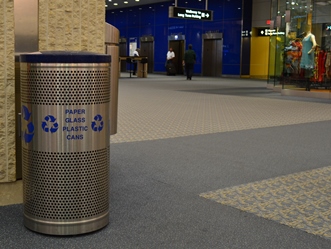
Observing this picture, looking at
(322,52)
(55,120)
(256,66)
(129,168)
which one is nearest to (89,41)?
(55,120)

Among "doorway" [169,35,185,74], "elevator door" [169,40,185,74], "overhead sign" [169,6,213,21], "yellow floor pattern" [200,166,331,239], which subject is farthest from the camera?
"elevator door" [169,40,185,74]

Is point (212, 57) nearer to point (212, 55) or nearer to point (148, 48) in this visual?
point (212, 55)

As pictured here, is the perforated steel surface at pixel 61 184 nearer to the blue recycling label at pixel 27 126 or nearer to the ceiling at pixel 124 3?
the blue recycling label at pixel 27 126

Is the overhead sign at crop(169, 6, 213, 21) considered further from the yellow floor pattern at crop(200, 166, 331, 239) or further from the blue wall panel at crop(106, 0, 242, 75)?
the yellow floor pattern at crop(200, 166, 331, 239)

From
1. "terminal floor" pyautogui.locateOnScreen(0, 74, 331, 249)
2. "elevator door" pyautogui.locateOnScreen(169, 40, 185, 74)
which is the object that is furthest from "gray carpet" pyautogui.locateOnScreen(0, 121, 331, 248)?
"elevator door" pyautogui.locateOnScreen(169, 40, 185, 74)

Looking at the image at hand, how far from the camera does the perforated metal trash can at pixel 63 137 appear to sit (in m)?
2.68

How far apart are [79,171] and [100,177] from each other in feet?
0.50

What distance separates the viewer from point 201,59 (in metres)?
33.0

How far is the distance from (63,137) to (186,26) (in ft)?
104

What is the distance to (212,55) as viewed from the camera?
105 feet

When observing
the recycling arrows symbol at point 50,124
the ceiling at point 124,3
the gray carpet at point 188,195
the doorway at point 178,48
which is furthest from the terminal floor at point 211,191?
the ceiling at point 124,3

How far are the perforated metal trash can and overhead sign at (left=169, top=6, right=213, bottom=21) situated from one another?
982 inches

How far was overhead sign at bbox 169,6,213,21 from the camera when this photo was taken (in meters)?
27.2

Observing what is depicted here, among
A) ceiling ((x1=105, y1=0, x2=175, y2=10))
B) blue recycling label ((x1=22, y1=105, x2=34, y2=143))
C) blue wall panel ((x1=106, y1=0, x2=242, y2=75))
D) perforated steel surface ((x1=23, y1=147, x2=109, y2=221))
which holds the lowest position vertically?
perforated steel surface ((x1=23, y1=147, x2=109, y2=221))
